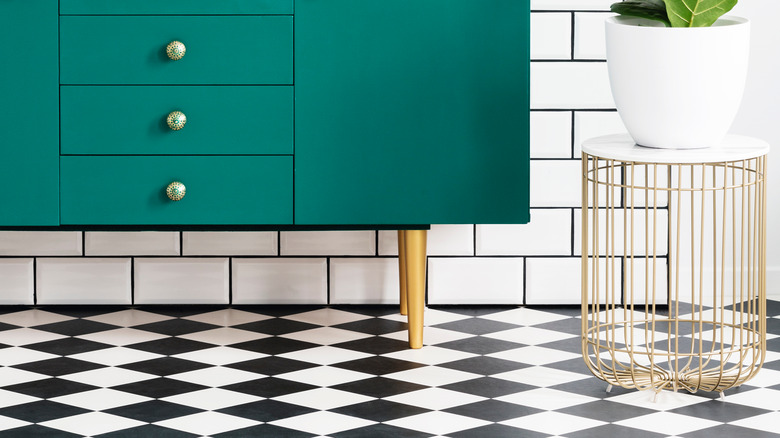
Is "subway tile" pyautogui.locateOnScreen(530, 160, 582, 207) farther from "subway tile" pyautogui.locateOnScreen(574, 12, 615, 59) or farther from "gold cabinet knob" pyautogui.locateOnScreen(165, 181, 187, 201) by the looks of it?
"gold cabinet knob" pyautogui.locateOnScreen(165, 181, 187, 201)

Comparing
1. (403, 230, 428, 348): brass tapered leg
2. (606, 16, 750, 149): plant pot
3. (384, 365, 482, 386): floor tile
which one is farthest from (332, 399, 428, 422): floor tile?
(606, 16, 750, 149): plant pot

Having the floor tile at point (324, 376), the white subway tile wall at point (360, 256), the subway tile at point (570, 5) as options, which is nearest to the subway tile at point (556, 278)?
the white subway tile wall at point (360, 256)

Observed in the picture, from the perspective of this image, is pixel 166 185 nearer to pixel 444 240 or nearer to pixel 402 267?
pixel 402 267

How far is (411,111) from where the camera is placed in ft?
8.84

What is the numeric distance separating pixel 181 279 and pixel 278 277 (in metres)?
0.27

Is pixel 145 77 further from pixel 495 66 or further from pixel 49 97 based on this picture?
pixel 495 66

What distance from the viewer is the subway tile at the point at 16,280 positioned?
3.27 meters

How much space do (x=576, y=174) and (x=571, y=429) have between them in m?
1.12

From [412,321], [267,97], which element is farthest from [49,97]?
[412,321]

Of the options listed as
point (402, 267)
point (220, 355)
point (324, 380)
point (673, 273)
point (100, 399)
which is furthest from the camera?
point (673, 273)

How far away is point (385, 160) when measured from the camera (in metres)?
2.71

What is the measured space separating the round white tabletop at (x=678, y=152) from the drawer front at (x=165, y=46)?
76cm

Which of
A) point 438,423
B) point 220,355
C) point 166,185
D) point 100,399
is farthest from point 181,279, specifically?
point 438,423

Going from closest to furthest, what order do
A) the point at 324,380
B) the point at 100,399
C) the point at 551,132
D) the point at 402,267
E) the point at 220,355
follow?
the point at 100,399 → the point at 324,380 → the point at 220,355 → the point at 402,267 → the point at 551,132
